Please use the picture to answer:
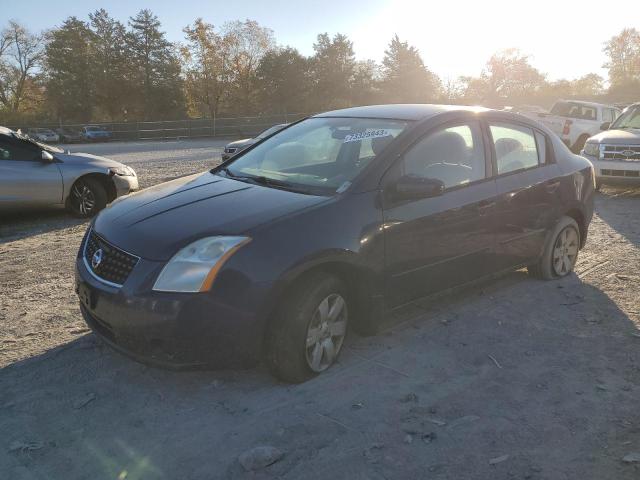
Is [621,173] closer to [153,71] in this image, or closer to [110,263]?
[110,263]

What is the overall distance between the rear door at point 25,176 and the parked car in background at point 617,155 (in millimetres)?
8967

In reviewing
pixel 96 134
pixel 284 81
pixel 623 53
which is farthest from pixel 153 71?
pixel 623 53

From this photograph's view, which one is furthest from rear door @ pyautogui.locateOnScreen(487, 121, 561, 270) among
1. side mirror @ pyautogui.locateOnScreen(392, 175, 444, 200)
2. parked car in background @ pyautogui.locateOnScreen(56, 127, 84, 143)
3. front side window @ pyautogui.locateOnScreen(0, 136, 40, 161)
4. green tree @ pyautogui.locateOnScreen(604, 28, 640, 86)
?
green tree @ pyautogui.locateOnScreen(604, 28, 640, 86)

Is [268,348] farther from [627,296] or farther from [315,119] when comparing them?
[627,296]

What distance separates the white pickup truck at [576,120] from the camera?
15.8 metres

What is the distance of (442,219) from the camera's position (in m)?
4.02

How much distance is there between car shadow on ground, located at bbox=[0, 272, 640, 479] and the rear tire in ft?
3.64

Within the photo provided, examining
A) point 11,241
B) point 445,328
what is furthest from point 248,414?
point 11,241

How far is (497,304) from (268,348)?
7.65ft

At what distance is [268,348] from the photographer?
3258 millimetres

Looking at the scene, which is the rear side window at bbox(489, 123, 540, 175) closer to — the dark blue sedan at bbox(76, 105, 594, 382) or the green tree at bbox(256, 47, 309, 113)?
the dark blue sedan at bbox(76, 105, 594, 382)

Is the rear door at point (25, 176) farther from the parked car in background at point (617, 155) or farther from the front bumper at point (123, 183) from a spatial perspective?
the parked car in background at point (617, 155)

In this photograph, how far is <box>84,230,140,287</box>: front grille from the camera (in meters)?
3.18

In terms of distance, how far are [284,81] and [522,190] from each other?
2060 inches
